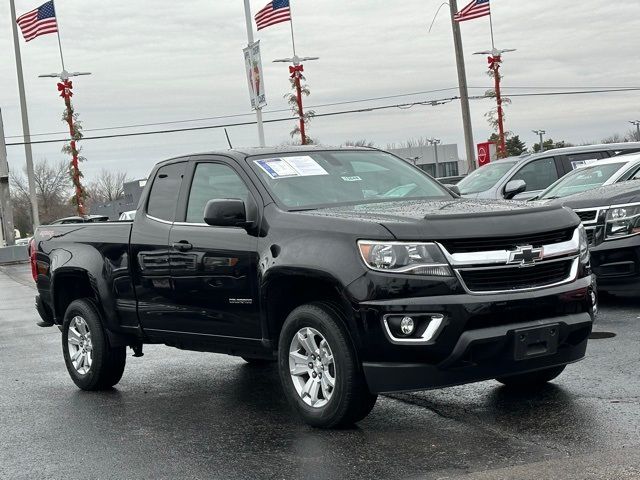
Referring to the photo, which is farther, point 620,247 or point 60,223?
point 620,247

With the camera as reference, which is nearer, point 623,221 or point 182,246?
point 182,246

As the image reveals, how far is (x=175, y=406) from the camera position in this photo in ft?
24.3

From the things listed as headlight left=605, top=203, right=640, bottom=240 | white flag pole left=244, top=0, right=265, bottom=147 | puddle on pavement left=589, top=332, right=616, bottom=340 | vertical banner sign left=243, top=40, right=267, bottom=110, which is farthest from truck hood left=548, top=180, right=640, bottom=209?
white flag pole left=244, top=0, right=265, bottom=147

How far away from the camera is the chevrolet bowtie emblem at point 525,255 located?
18.7 ft

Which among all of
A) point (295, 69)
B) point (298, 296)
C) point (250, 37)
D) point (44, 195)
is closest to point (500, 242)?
point (298, 296)

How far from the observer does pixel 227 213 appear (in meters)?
6.40

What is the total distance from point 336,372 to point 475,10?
27276 millimetres

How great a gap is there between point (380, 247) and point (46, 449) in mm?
2493

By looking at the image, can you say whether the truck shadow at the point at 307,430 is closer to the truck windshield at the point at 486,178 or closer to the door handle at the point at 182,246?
the door handle at the point at 182,246

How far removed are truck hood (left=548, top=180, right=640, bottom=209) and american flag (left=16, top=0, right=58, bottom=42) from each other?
88.8 feet

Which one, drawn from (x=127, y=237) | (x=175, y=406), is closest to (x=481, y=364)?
(x=175, y=406)

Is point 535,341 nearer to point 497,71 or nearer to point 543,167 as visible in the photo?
point 543,167

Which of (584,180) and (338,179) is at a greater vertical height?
(338,179)

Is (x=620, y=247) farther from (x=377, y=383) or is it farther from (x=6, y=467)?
(x=6, y=467)
